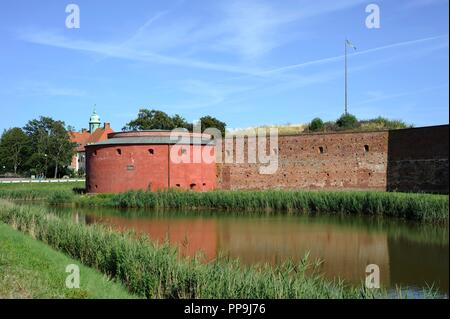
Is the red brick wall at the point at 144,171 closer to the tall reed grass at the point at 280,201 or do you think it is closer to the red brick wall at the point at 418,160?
the tall reed grass at the point at 280,201

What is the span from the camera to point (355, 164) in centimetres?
2048

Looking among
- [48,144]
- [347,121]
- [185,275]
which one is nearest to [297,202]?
[347,121]

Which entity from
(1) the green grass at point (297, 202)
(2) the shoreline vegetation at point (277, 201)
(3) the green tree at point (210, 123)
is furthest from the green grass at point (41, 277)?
(3) the green tree at point (210, 123)

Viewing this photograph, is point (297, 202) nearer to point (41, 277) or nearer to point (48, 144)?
point (41, 277)

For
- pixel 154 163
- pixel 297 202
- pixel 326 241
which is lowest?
pixel 326 241

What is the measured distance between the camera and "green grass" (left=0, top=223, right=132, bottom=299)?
17.5ft

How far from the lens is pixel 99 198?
21.8 metres

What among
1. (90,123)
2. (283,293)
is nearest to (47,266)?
(283,293)

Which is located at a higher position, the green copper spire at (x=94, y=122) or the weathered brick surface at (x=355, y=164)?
the green copper spire at (x=94, y=122)

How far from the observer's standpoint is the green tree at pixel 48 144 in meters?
41.6

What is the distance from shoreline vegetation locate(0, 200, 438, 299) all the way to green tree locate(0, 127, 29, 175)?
125ft

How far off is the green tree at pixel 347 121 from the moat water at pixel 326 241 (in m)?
9.03

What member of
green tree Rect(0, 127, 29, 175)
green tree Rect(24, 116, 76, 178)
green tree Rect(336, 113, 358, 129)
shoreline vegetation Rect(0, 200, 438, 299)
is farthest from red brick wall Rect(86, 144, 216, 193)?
green tree Rect(0, 127, 29, 175)

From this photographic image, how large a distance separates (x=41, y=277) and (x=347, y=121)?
19930 millimetres
